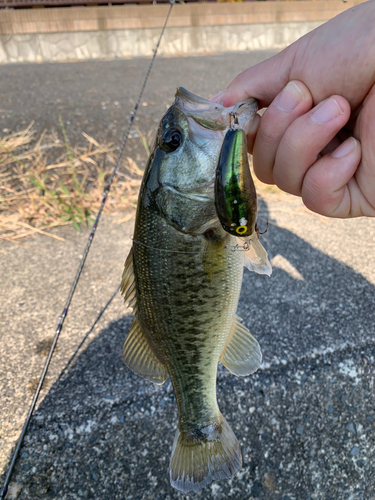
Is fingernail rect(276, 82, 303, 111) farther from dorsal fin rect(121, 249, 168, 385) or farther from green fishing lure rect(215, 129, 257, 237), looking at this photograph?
dorsal fin rect(121, 249, 168, 385)

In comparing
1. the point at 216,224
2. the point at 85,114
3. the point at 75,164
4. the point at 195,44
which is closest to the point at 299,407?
the point at 216,224

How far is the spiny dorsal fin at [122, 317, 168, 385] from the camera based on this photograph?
5.26 feet

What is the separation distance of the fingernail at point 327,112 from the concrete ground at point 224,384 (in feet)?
5.06

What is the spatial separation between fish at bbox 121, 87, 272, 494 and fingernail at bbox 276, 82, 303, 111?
0.37ft

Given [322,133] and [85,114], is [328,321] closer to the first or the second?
[322,133]

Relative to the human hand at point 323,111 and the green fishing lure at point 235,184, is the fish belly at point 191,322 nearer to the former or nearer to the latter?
the green fishing lure at point 235,184

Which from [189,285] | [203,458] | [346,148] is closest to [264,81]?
[346,148]

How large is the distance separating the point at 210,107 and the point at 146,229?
53 cm

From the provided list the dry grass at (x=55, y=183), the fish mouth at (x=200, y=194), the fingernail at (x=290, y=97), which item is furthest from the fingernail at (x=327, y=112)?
the dry grass at (x=55, y=183)

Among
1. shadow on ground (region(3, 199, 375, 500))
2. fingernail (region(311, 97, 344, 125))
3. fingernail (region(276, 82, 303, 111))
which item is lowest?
shadow on ground (region(3, 199, 375, 500))

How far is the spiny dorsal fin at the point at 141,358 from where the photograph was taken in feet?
5.26

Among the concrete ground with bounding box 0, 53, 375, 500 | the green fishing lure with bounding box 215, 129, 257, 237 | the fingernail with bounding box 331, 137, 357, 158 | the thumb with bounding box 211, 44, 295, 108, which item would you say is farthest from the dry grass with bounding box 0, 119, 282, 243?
the green fishing lure with bounding box 215, 129, 257, 237

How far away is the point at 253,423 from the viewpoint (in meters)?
2.07

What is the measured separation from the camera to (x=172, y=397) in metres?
2.15
